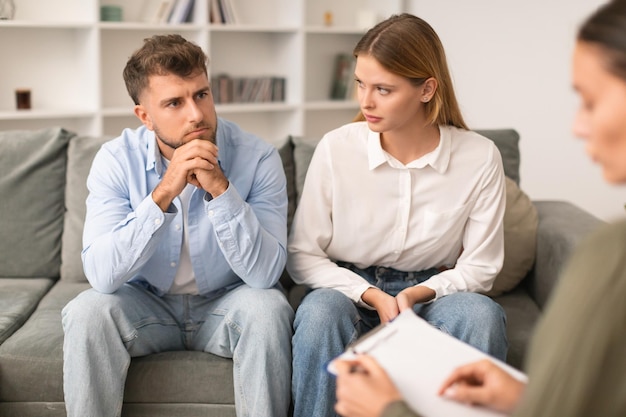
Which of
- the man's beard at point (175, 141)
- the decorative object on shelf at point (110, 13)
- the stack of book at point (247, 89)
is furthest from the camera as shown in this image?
the stack of book at point (247, 89)

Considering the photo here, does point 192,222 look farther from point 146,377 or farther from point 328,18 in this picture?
point 328,18

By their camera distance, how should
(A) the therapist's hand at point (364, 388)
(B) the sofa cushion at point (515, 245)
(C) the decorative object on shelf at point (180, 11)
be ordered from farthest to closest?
(C) the decorative object on shelf at point (180, 11) → (B) the sofa cushion at point (515, 245) → (A) the therapist's hand at point (364, 388)

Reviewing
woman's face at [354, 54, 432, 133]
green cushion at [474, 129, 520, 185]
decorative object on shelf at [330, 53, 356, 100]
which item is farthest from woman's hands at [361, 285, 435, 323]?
decorative object on shelf at [330, 53, 356, 100]

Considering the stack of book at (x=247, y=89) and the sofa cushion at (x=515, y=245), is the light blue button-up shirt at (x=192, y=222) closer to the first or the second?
the sofa cushion at (x=515, y=245)

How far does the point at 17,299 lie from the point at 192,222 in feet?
2.07

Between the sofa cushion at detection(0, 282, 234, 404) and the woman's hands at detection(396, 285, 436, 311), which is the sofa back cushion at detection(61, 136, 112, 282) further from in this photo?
the woman's hands at detection(396, 285, 436, 311)

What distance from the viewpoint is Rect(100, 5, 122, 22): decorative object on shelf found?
430 cm

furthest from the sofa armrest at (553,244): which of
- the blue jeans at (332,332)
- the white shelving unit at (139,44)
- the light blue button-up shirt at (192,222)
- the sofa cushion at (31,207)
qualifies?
the white shelving unit at (139,44)

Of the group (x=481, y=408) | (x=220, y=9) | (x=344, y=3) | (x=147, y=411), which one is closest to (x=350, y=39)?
(x=344, y=3)

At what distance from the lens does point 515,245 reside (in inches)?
102

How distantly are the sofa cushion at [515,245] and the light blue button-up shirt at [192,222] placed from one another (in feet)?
2.35

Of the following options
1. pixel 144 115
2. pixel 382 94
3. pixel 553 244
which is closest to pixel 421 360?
pixel 382 94

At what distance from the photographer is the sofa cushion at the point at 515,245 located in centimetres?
259

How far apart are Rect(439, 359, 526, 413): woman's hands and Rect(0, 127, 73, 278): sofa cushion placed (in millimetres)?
1722
